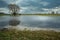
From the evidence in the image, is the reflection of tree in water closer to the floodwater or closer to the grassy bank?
the floodwater

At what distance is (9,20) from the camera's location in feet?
6.42

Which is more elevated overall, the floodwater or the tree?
the tree

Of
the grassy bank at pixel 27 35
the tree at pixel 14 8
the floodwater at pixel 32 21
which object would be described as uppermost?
the tree at pixel 14 8

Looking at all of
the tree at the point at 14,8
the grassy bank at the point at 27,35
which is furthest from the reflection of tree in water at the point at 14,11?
the grassy bank at the point at 27,35

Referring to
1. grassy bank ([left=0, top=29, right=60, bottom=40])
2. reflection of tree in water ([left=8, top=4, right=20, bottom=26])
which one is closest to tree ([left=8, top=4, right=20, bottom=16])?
reflection of tree in water ([left=8, top=4, right=20, bottom=26])

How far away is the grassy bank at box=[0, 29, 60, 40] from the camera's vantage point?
1.85 metres

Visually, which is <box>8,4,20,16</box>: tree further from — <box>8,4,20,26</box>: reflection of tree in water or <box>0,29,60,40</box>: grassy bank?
<box>0,29,60,40</box>: grassy bank

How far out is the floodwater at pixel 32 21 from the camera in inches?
73.5

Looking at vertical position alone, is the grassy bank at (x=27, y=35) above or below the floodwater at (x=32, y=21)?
below

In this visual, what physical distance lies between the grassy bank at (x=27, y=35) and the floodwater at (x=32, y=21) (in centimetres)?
9

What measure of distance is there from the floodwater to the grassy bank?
3.6 inches

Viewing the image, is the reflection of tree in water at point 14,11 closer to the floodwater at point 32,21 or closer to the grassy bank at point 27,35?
the floodwater at point 32,21

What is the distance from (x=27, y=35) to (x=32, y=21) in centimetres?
23

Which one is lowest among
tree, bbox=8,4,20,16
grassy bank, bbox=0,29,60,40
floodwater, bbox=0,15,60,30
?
grassy bank, bbox=0,29,60,40
